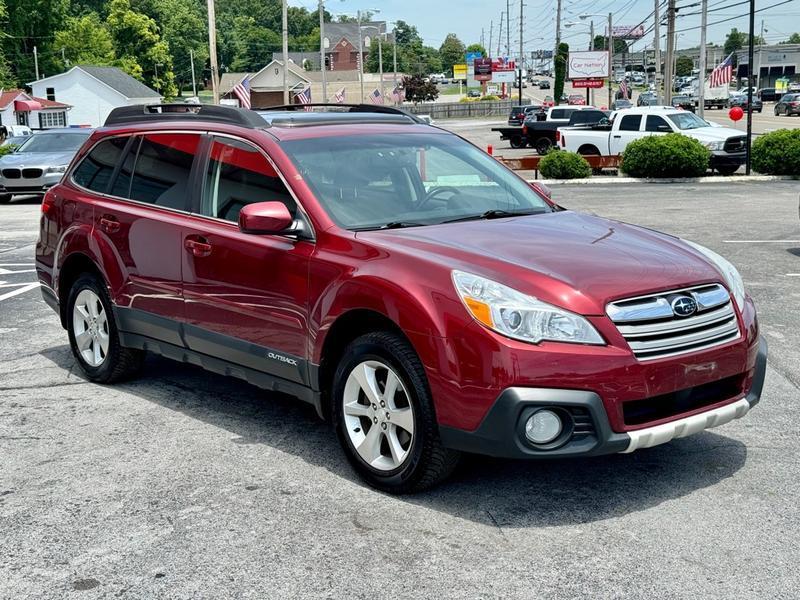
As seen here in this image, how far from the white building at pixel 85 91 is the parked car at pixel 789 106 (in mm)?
55454

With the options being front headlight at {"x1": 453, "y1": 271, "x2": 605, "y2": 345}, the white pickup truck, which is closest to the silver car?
the white pickup truck

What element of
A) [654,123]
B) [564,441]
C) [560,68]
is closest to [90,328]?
[564,441]

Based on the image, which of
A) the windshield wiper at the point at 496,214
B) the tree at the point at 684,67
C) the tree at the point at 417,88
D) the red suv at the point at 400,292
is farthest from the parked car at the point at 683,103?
the tree at the point at 684,67

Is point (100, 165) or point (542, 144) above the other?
point (100, 165)

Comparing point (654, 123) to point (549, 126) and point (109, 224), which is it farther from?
point (109, 224)

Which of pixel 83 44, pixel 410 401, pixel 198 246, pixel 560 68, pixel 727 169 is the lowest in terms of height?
pixel 727 169

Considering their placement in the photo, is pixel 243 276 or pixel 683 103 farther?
pixel 683 103

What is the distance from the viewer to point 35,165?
24000 mm

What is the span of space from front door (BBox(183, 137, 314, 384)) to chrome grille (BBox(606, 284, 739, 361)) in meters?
1.67

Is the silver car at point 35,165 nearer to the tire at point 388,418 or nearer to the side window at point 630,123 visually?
the side window at point 630,123

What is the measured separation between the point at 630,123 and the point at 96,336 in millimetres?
26181

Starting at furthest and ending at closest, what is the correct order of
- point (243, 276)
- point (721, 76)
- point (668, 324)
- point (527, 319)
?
point (721, 76)
point (243, 276)
point (668, 324)
point (527, 319)

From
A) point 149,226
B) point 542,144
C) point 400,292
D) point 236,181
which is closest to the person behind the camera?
point 400,292

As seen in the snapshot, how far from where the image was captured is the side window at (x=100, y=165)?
7363 mm
